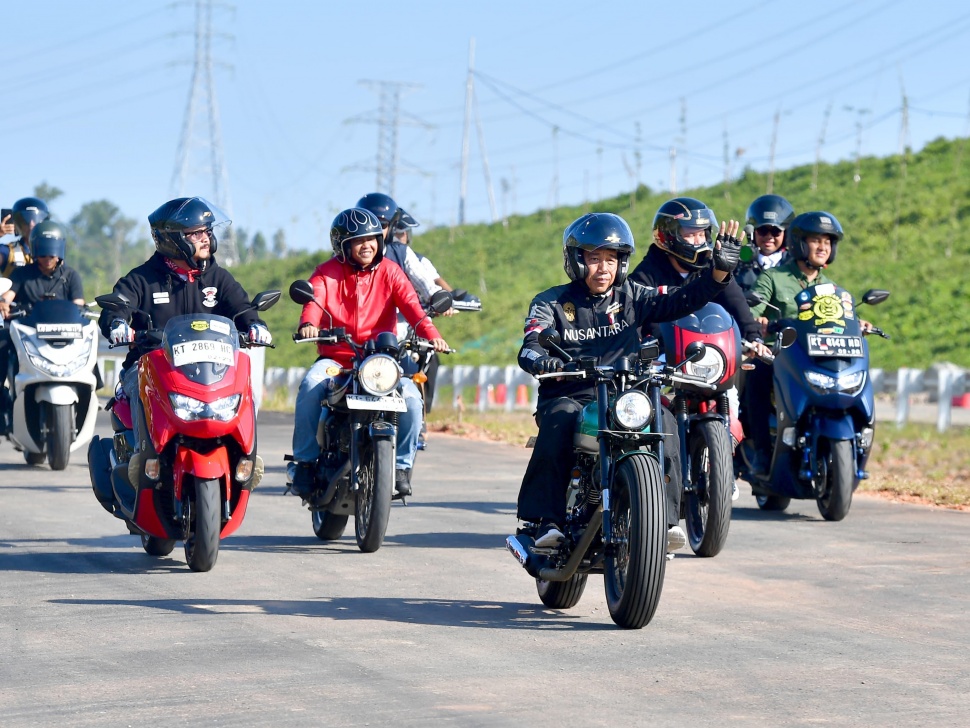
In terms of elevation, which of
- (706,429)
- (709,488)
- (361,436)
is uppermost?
(706,429)

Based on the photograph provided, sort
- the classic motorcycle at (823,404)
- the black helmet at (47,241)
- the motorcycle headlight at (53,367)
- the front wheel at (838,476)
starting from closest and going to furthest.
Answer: the front wheel at (838,476) → the classic motorcycle at (823,404) → the motorcycle headlight at (53,367) → the black helmet at (47,241)

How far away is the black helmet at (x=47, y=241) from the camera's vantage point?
14.3 metres

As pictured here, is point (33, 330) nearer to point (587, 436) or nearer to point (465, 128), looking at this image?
point (587, 436)

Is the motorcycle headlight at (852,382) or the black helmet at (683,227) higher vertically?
the black helmet at (683,227)

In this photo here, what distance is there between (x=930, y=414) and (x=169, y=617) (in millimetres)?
19938

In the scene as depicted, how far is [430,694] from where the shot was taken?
5.38 meters

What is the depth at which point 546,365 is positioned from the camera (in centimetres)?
677

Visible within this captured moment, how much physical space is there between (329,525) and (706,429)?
2.40 m

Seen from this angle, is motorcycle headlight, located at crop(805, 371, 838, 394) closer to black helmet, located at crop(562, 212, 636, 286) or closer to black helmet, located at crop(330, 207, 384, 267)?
black helmet, located at crop(330, 207, 384, 267)

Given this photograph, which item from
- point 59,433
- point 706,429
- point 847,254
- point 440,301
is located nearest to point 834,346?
point 706,429

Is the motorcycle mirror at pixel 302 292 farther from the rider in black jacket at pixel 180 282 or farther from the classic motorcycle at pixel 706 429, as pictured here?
the classic motorcycle at pixel 706 429

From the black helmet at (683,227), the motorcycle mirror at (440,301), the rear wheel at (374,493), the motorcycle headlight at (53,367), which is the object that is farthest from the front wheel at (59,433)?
the black helmet at (683,227)

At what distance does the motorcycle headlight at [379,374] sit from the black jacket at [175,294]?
689 millimetres

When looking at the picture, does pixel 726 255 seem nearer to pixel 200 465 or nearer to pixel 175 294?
pixel 200 465
